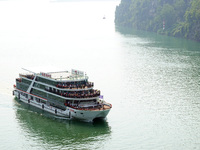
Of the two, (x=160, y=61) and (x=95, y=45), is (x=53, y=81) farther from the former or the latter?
(x=95, y=45)

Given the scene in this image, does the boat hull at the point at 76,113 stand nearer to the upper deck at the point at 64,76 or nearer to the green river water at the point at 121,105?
the green river water at the point at 121,105

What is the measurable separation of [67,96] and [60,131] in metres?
7.47

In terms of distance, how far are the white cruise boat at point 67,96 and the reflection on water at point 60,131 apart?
5.81ft

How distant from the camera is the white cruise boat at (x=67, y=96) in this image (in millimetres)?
74688

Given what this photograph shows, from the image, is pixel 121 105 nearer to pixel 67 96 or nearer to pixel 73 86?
pixel 73 86

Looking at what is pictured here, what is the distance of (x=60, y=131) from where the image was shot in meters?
71.6

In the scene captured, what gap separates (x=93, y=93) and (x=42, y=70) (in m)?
17.0

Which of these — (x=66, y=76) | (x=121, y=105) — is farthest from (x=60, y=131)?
(x=121, y=105)

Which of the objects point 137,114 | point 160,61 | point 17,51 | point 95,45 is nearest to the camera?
point 137,114

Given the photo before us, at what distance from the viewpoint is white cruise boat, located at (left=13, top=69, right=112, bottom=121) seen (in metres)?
74.7

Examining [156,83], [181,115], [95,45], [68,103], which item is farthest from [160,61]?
[68,103]

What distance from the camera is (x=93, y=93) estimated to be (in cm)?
7631

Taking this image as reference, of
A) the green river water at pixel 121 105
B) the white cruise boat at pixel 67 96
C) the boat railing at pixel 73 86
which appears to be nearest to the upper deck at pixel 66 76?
the white cruise boat at pixel 67 96

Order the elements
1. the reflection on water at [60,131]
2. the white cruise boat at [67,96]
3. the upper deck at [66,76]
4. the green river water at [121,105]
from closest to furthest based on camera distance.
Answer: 1. the reflection on water at [60,131]
2. the green river water at [121,105]
3. the white cruise boat at [67,96]
4. the upper deck at [66,76]
